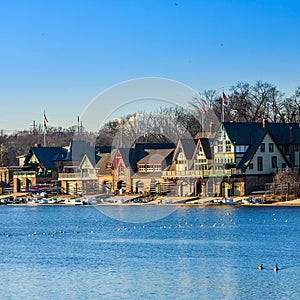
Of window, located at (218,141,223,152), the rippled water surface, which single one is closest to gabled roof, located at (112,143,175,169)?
window, located at (218,141,223,152)

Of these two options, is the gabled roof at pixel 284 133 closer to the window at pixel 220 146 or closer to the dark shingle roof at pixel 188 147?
the window at pixel 220 146

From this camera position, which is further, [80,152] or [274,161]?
[80,152]

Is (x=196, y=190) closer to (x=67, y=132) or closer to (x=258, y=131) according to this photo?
(x=258, y=131)

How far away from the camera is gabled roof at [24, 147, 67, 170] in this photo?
117 metres

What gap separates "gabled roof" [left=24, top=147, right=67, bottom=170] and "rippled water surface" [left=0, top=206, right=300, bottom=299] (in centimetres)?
3877

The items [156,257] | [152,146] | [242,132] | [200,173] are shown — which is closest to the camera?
[156,257]

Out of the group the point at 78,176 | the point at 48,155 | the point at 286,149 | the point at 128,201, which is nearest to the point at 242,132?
the point at 286,149

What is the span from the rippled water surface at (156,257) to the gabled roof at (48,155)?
38.8m

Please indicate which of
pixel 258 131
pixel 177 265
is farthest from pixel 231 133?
pixel 177 265

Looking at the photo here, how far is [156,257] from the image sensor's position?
49.0 metres

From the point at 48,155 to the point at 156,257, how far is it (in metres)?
70.8

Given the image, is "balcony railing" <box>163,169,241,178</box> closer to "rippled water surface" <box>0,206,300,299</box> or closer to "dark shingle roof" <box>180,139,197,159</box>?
"dark shingle roof" <box>180,139,197,159</box>

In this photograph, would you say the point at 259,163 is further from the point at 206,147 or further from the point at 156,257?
the point at 156,257

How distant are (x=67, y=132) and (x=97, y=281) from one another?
14118 cm
